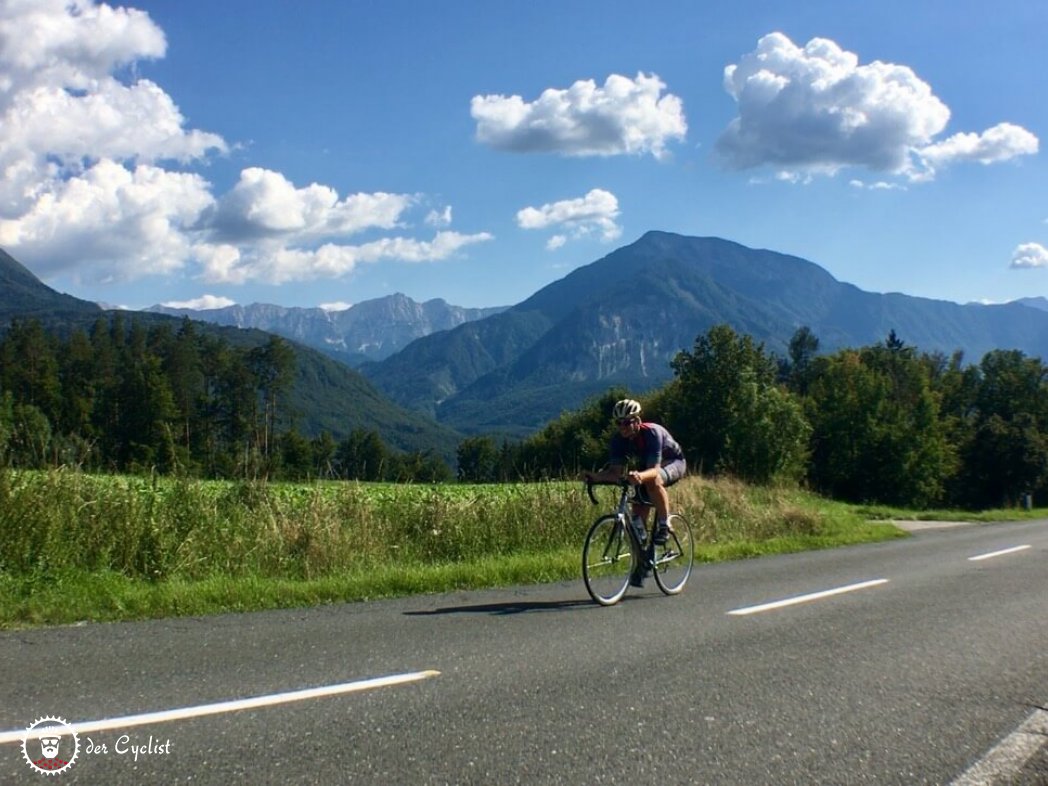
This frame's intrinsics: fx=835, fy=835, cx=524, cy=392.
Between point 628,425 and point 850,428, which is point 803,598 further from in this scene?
point 850,428

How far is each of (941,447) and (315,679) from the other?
2826 inches

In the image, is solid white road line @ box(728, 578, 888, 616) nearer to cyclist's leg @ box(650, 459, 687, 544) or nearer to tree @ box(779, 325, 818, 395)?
cyclist's leg @ box(650, 459, 687, 544)

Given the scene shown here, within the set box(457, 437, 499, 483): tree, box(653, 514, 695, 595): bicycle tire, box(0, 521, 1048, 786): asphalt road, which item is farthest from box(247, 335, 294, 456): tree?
box(0, 521, 1048, 786): asphalt road

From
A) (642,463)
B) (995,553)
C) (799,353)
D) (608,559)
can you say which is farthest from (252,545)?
(799,353)

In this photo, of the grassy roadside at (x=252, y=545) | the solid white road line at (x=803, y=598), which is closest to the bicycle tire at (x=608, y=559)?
the solid white road line at (x=803, y=598)

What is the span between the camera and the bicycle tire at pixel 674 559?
9.38 meters

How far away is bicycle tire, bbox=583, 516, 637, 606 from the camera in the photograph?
867 centimetres

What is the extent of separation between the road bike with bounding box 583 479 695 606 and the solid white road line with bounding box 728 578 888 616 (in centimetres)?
120

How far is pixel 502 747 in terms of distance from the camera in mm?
4328

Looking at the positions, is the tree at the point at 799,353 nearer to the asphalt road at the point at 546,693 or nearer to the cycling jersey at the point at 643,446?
the cycling jersey at the point at 643,446

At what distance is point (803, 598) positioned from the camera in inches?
356

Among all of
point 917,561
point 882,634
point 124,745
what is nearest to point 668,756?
point 124,745

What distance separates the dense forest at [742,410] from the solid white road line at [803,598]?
95.6ft

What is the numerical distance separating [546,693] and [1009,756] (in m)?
2.58
